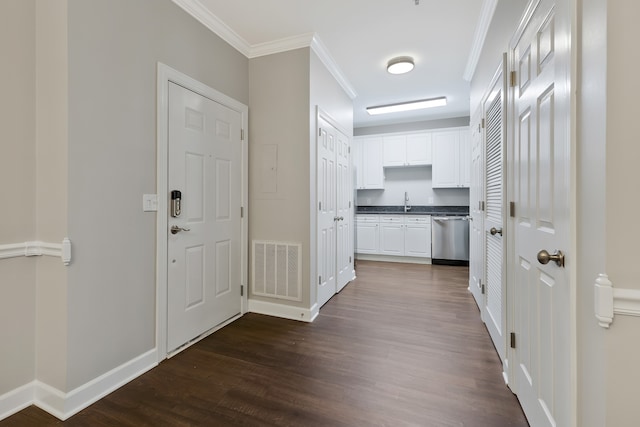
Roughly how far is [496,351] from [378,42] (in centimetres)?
Answer: 302

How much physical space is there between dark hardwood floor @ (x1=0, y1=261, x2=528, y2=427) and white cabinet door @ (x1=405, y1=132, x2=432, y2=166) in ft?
11.2

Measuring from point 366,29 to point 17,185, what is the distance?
2.88 meters

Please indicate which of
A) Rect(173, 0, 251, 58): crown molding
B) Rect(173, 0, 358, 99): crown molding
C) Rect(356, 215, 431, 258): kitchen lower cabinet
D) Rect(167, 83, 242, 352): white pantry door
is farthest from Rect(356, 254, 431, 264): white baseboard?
Rect(173, 0, 251, 58): crown molding

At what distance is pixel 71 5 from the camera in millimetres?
1528

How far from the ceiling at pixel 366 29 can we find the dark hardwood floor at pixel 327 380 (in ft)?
8.98

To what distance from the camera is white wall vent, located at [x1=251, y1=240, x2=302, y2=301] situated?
2.83m

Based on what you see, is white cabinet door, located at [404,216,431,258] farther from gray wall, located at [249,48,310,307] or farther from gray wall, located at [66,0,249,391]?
gray wall, located at [66,0,249,391]

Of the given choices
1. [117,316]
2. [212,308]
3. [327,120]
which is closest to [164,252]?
[117,316]

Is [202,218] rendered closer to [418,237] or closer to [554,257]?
[554,257]

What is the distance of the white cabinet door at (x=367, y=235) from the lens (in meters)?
5.56

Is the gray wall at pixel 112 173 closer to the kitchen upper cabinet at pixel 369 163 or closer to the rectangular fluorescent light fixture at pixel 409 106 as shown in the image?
the rectangular fluorescent light fixture at pixel 409 106

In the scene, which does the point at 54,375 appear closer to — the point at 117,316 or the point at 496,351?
the point at 117,316

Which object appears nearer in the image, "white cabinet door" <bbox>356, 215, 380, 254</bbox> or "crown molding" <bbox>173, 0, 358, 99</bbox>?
"crown molding" <bbox>173, 0, 358, 99</bbox>

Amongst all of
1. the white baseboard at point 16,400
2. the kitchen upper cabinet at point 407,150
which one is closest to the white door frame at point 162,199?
the white baseboard at point 16,400
